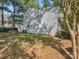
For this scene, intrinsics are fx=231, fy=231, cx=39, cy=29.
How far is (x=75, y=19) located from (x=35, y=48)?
275 inches

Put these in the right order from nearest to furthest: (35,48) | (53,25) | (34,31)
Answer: (35,48) → (53,25) → (34,31)

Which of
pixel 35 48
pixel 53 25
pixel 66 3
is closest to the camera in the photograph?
pixel 66 3

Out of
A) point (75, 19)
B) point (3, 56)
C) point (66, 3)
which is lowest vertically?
point (3, 56)

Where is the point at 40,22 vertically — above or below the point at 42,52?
above

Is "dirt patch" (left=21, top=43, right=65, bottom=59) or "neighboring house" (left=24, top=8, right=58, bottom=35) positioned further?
"neighboring house" (left=24, top=8, right=58, bottom=35)

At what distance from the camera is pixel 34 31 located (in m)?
31.0

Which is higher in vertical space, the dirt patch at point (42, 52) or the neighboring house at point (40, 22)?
the neighboring house at point (40, 22)

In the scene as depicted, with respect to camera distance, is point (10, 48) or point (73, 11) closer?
point (73, 11)

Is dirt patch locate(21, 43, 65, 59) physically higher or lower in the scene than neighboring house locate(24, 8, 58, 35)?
lower

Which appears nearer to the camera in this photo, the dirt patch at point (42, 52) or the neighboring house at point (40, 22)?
the dirt patch at point (42, 52)

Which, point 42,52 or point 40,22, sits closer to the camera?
point 42,52

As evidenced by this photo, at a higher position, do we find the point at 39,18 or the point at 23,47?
the point at 39,18

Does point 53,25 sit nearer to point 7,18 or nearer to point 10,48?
point 10,48

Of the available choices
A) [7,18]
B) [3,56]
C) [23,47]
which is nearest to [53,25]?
[23,47]
